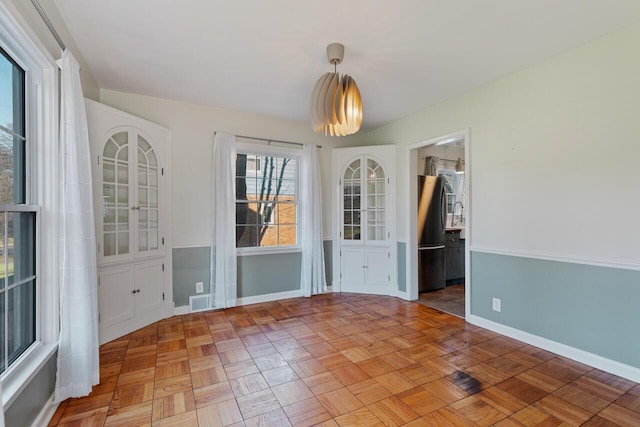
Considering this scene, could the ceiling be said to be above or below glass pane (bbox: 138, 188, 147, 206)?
above

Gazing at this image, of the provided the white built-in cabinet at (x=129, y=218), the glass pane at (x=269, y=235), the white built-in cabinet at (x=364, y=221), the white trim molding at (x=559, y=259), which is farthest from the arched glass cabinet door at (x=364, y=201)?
the white built-in cabinet at (x=129, y=218)

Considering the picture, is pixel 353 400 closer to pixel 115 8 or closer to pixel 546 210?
pixel 546 210

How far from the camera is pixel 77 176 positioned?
1926 mm

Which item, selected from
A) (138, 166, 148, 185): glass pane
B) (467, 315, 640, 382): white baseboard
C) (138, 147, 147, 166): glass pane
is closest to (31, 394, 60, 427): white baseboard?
(138, 166, 148, 185): glass pane

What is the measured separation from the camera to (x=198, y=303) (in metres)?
3.67

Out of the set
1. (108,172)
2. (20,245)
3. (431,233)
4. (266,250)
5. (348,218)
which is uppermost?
(108,172)

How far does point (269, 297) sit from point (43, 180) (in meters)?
2.86

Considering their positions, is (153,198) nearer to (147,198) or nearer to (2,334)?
(147,198)

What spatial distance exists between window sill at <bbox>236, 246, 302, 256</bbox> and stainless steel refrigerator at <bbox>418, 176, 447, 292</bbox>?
6.26ft

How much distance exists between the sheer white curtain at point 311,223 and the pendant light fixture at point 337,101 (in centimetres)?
186

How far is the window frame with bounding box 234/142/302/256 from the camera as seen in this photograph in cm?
398

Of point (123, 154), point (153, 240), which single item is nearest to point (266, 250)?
point (153, 240)

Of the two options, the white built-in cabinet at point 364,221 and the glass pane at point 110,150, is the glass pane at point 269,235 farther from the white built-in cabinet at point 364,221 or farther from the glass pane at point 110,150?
the glass pane at point 110,150

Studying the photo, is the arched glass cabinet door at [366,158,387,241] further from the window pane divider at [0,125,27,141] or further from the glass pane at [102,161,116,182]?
the window pane divider at [0,125,27,141]
